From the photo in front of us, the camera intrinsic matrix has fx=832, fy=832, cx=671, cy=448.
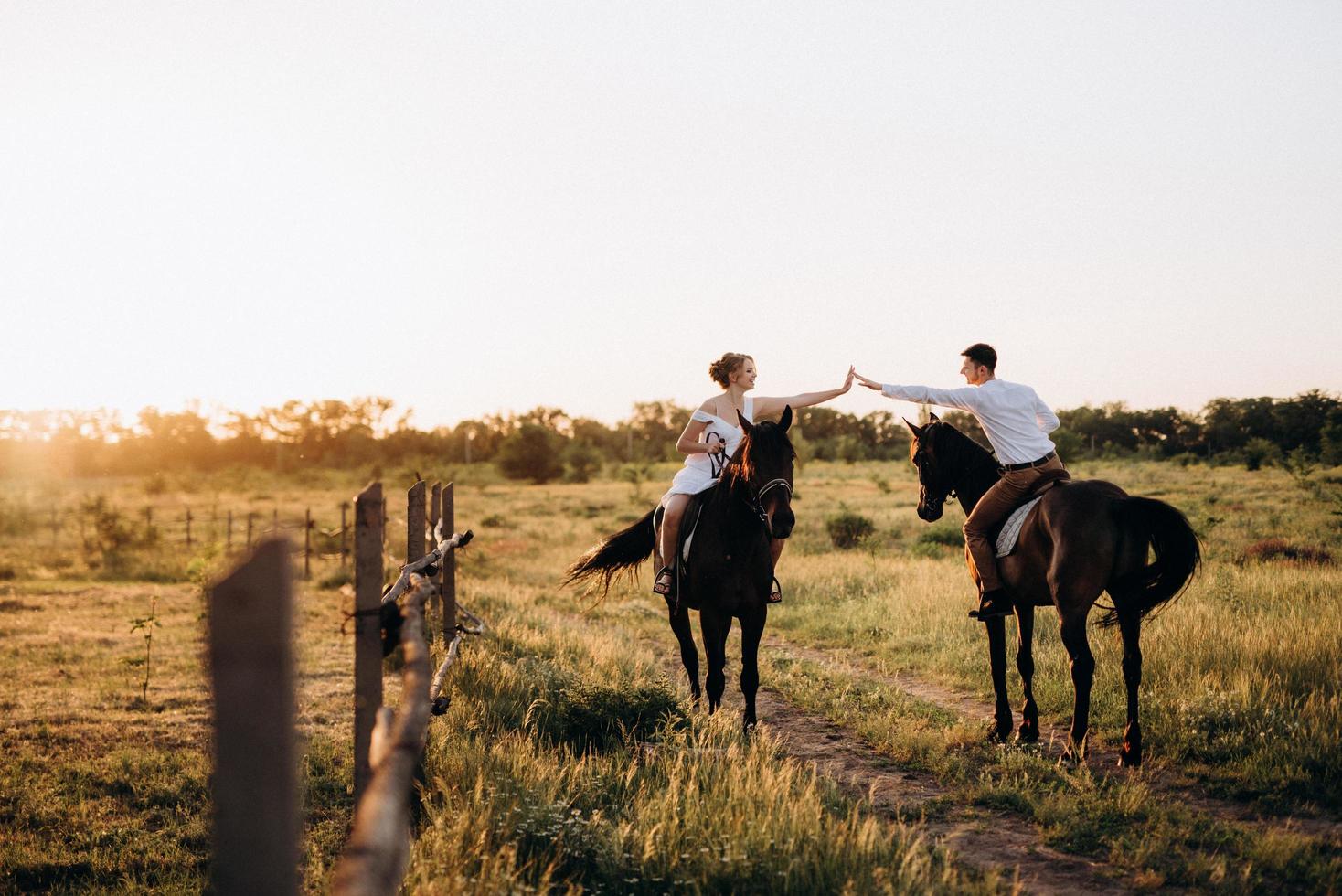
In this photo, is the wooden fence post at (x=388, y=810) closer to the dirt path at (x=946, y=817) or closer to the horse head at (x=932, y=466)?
the dirt path at (x=946, y=817)

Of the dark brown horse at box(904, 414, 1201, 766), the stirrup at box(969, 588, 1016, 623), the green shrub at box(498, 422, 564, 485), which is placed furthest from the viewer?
the green shrub at box(498, 422, 564, 485)

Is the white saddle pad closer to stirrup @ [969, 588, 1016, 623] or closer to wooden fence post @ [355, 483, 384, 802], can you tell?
stirrup @ [969, 588, 1016, 623]

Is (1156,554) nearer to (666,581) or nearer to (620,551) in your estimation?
(666,581)

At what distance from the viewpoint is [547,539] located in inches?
1058

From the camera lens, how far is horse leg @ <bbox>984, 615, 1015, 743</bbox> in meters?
6.66

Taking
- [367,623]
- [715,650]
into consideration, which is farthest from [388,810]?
[715,650]

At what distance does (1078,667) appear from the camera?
6059 mm

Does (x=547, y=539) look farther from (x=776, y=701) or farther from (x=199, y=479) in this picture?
(x=199, y=479)

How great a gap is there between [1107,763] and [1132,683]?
23.8 inches

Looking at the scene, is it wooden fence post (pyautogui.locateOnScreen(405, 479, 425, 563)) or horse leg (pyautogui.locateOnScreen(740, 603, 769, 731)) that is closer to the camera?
horse leg (pyautogui.locateOnScreen(740, 603, 769, 731))

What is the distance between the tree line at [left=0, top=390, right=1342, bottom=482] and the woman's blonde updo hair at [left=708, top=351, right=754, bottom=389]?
45.5 m

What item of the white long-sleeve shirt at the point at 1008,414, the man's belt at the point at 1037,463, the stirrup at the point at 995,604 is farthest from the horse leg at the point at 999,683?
the white long-sleeve shirt at the point at 1008,414

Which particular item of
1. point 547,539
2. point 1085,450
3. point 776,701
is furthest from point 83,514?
point 1085,450

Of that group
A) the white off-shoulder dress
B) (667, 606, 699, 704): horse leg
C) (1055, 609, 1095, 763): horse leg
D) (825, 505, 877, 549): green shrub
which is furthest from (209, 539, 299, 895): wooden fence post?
(825, 505, 877, 549): green shrub
